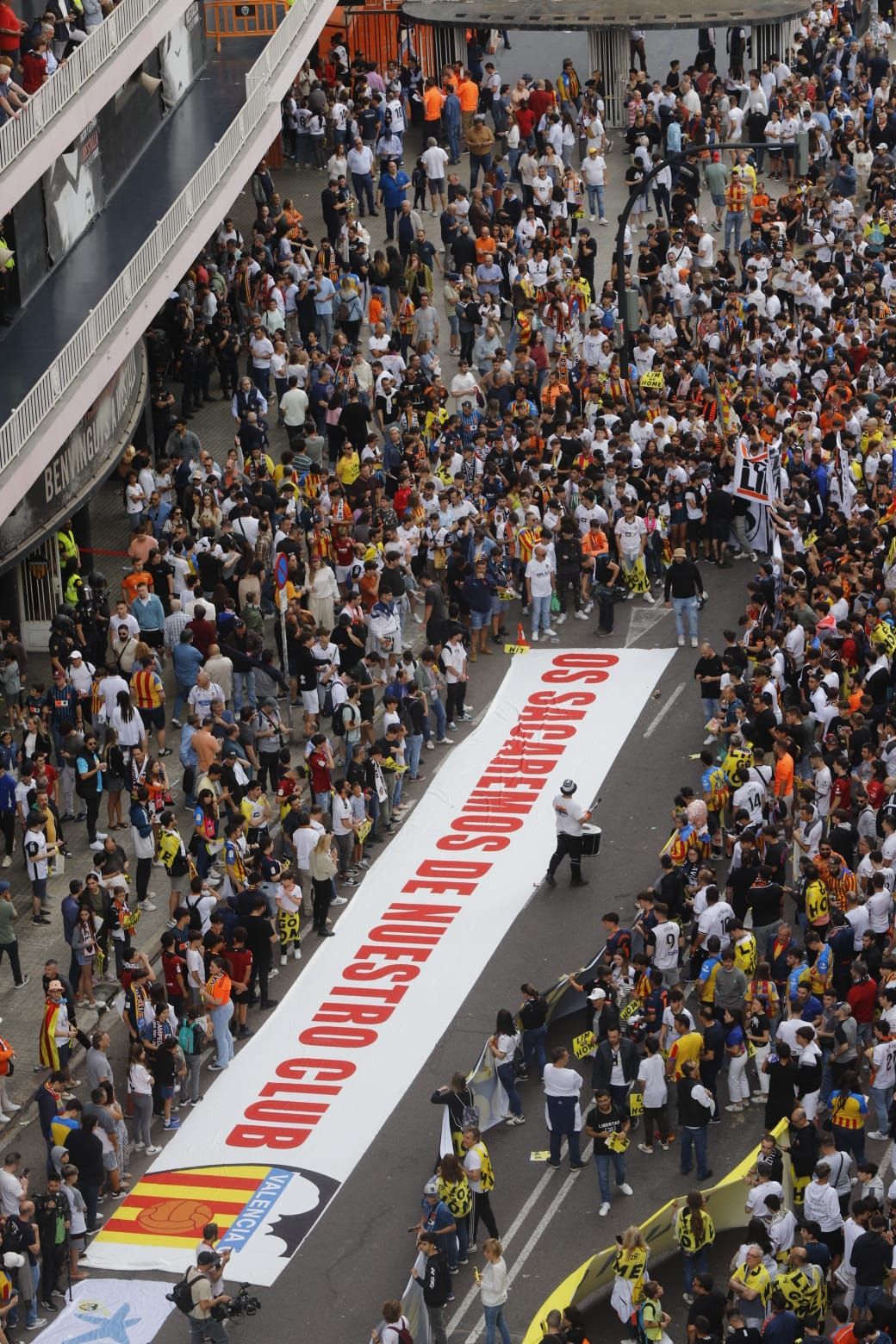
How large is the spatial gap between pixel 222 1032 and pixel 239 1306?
4126 mm

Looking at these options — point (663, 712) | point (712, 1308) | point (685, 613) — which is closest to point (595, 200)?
point (685, 613)

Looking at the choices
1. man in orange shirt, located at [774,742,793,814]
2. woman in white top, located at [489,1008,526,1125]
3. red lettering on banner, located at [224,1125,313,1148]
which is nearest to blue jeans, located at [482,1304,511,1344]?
woman in white top, located at [489,1008,526,1125]

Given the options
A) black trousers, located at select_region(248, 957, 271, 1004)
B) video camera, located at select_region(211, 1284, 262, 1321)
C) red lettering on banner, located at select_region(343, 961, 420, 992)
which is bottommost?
video camera, located at select_region(211, 1284, 262, 1321)

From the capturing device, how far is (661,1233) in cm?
2344

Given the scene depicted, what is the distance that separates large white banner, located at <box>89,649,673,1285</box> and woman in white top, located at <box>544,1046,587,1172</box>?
75.2 inches

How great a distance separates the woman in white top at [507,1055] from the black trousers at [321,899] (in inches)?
140

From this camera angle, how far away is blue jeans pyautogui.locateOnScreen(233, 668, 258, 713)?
32.1 metres

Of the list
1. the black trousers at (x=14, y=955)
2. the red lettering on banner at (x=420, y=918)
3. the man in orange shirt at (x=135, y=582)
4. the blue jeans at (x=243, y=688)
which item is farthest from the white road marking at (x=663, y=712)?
the black trousers at (x=14, y=955)

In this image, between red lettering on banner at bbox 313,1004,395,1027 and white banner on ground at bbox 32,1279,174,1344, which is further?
red lettering on banner at bbox 313,1004,395,1027

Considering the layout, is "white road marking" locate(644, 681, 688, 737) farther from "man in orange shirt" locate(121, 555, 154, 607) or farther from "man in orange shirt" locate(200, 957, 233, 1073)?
"man in orange shirt" locate(200, 957, 233, 1073)

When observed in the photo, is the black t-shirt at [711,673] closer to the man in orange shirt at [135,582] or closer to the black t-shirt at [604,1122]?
the man in orange shirt at [135,582]

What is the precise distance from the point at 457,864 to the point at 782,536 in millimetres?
6287

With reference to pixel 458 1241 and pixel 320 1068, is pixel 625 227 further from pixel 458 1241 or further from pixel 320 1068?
pixel 458 1241

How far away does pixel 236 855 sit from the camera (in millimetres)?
28531
